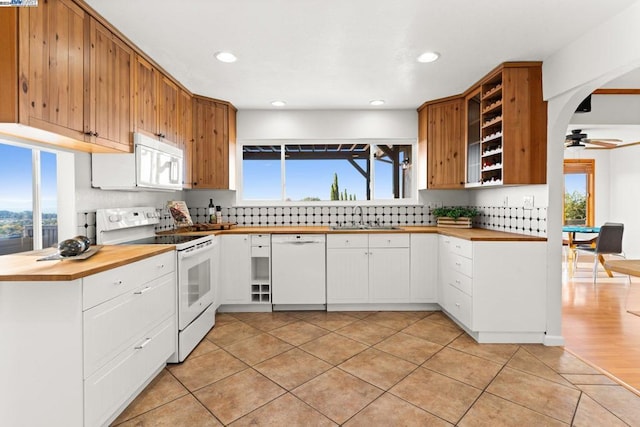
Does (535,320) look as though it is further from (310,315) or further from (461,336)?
→ (310,315)

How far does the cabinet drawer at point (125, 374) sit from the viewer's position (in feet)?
5.21

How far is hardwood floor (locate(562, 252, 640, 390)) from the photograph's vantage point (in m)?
2.48

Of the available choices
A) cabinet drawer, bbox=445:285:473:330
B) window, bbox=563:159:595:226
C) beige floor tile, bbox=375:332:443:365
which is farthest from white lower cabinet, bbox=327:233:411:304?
window, bbox=563:159:595:226

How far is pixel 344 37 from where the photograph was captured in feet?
7.58

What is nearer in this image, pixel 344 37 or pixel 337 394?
pixel 337 394

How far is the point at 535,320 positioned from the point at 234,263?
9.55 feet

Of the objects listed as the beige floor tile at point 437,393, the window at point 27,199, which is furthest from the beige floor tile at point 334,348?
the window at point 27,199

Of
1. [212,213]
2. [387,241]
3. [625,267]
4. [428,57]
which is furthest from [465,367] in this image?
[212,213]

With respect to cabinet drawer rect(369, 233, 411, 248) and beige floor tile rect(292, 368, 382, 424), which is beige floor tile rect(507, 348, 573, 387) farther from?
cabinet drawer rect(369, 233, 411, 248)

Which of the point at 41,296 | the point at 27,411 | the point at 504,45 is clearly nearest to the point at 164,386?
the point at 27,411

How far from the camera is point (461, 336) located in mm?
2977

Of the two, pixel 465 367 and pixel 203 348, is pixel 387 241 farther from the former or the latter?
pixel 203 348

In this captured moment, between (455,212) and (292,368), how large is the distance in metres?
2.59

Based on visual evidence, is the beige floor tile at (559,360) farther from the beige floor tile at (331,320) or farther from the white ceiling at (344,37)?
the white ceiling at (344,37)
